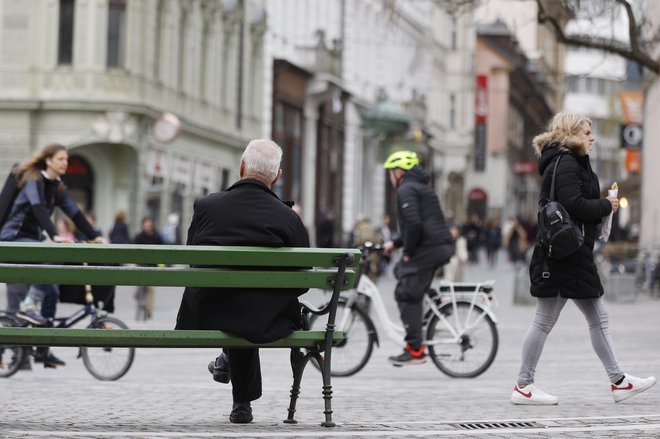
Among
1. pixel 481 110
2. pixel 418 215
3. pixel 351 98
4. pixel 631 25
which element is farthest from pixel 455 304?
pixel 481 110

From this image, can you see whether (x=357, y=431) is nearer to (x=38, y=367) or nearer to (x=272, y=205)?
(x=272, y=205)

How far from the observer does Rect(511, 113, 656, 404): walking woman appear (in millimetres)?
10305

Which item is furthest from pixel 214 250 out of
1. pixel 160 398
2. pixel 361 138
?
pixel 361 138

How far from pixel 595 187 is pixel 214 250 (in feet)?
10.6

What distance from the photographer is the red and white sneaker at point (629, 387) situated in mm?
10391

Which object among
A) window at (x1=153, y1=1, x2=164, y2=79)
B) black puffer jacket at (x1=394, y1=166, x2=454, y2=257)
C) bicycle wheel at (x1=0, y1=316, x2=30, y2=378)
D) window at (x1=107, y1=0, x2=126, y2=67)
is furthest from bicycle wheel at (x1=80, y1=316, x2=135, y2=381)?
window at (x1=153, y1=1, x2=164, y2=79)

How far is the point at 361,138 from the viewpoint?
62250mm

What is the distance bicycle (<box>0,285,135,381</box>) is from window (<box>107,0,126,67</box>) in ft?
84.0

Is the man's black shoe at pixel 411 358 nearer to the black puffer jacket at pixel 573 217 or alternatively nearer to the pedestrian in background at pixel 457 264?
the black puffer jacket at pixel 573 217

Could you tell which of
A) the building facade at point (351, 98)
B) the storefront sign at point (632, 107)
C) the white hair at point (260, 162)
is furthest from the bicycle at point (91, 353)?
the storefront sign at point (632, 107)

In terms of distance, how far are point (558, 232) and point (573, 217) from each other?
11.9 inches

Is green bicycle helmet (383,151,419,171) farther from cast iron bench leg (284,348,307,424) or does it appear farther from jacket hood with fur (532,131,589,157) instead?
cast iron bench leg (284,348,307,424)

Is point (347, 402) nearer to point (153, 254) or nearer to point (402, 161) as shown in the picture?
point (153, 254)

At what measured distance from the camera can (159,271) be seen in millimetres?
8188
